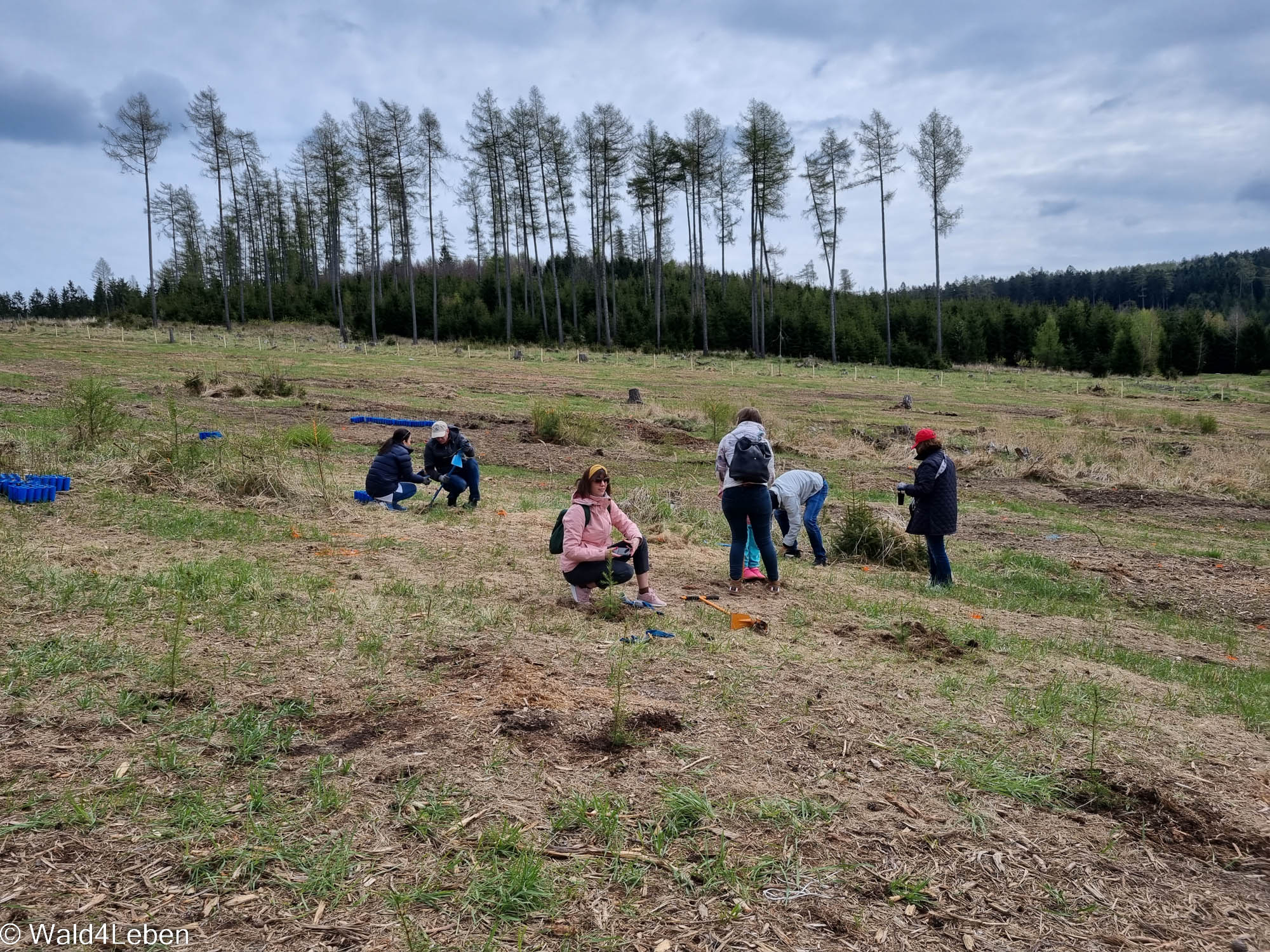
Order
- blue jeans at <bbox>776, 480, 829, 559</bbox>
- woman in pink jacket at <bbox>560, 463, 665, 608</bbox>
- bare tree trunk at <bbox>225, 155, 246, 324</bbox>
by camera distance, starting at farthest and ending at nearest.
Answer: bare tree trunk at <bbox>225, 155, 246, 324</bbox>
blue jeans at <bbox>776, 480, 829, 559</bbox>
woman in pink jacket at <bbox>560, 463, 665, 608</bbox>

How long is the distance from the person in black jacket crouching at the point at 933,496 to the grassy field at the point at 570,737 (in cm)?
48

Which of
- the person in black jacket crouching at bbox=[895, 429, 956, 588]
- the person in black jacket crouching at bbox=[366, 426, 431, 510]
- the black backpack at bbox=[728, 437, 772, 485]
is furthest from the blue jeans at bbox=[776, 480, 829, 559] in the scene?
the person in black jacket crouching at bbox=[366, 426, 431, 510]

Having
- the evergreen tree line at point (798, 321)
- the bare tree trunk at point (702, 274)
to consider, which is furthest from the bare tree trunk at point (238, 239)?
the bare tree trunk at point (702, 274)

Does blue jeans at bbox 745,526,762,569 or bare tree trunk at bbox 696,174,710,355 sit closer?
blue jeans at bbox 745,526,762,569

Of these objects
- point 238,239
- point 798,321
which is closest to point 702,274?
point 798,321

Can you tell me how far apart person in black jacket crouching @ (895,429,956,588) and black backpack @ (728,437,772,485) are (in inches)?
85.2

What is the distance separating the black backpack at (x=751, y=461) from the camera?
696cm

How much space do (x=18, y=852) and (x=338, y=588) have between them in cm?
338

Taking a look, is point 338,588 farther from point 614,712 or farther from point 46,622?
point 614,712

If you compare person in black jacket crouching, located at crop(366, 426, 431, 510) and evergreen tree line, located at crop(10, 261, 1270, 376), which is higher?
evergreen tree line, located at crop(10, 261, 1270, 376)

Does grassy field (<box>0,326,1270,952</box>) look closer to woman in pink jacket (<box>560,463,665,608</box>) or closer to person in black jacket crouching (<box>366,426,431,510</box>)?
woman in pink jacket (<box>560,463,665,608</box>)

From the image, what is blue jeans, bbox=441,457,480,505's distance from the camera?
10352 millimetres

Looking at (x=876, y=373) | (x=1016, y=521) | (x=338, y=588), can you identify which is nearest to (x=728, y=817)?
(x=338, y=588)

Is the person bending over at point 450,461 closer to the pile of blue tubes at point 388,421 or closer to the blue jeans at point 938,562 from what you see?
the blue jeans at point 938,562
